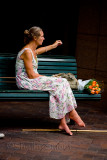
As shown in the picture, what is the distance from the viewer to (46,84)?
214 inches

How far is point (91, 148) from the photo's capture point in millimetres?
4691

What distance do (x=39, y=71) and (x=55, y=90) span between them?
99cm

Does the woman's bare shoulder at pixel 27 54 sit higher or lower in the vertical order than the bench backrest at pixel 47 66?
higher

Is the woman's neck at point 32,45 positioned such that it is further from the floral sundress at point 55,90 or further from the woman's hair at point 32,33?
the floral sundress at point 55,90

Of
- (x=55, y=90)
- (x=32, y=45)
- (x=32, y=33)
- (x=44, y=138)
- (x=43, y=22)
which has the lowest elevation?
(x=44, y=138)

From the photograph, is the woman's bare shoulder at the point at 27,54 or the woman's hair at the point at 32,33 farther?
the woman's hair at the point at 32,33

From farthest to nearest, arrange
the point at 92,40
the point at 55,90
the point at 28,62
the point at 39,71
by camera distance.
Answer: the point at 92,40 → the point at 39,71 → the point at 28,62 → the point at 55,90

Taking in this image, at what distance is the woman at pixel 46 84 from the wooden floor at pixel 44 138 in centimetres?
31

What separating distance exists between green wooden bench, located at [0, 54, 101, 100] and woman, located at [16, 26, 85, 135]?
15 cm

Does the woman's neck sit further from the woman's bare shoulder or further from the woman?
the woman's bare shoulder

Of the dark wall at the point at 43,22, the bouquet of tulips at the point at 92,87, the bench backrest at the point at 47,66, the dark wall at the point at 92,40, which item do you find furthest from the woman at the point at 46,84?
the dark wall at the point at 43,22

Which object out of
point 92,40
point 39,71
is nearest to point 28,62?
point 39,71

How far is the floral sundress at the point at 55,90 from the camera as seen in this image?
530 cm

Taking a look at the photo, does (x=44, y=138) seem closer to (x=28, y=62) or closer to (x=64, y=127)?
(x=64, y=127)
